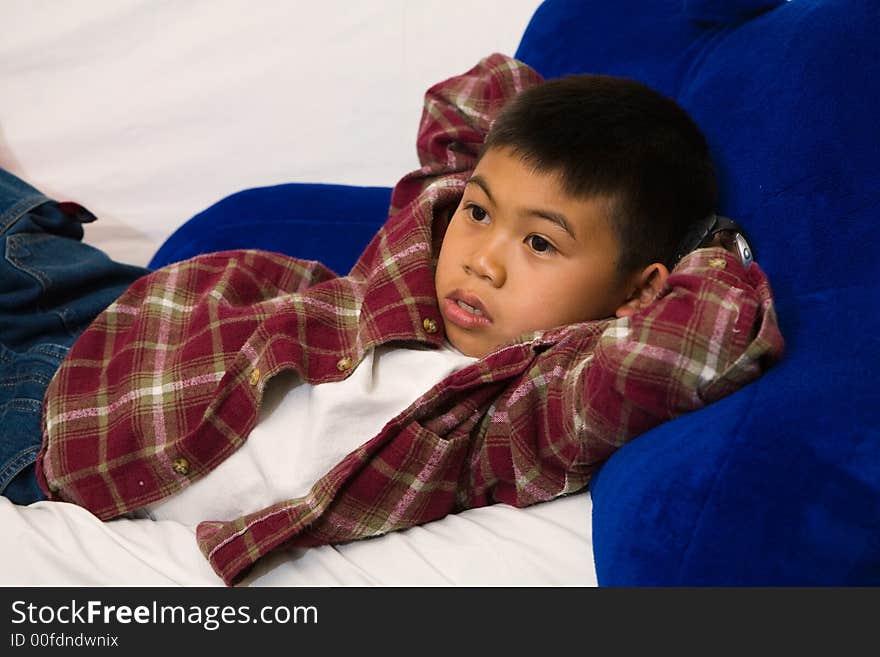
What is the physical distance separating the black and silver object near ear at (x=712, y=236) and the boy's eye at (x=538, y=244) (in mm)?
154

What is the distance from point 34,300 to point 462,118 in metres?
0.60

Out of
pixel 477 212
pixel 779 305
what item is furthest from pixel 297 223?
pixel 779 305

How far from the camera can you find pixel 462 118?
51.5 inches

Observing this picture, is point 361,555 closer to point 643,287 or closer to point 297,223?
point 643,287

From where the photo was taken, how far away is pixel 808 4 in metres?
1.01

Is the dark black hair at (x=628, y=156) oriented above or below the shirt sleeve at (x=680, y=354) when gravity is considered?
above

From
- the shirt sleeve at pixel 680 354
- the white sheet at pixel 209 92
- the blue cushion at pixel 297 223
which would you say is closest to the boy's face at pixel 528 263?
the shirt sleeve at pixel 680 354

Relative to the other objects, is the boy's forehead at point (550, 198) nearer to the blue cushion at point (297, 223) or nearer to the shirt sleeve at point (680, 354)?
the shirt sleeve at point (680, 354)

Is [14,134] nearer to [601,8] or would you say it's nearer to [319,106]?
[319,106]

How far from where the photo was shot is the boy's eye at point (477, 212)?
106 cm

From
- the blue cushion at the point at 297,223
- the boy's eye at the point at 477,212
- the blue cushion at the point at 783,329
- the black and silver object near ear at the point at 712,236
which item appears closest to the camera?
the blue cushion at the point at 783,329

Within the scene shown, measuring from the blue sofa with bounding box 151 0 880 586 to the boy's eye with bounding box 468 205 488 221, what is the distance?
26 cm

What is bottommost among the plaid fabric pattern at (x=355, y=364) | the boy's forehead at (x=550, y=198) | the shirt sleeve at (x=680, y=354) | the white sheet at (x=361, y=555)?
the white sheet at (x=361, y=555)

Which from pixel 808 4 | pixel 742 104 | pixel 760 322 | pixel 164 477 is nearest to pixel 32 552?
pixel 164 477
